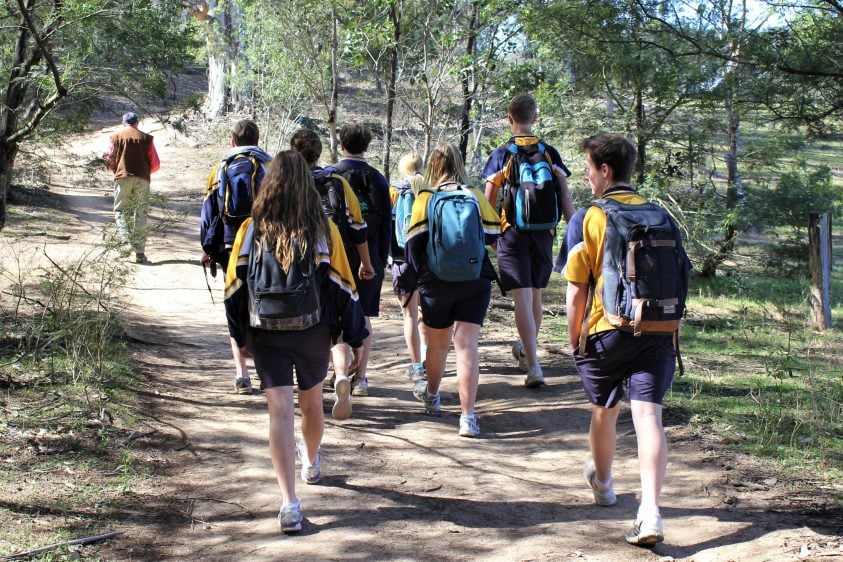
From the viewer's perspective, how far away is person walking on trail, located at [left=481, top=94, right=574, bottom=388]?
658 centimetres

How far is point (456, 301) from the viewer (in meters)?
5.93

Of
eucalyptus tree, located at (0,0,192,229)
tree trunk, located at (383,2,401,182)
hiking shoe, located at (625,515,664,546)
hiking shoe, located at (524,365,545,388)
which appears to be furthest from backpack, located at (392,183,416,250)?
tree trunk, located at (383,2,401,182)

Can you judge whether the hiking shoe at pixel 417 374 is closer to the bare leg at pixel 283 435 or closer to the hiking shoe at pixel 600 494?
the hiking shoe at pixel 600 494

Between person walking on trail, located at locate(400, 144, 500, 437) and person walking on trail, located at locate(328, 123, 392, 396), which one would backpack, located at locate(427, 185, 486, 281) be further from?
person walking on trail, located at locate(328, 123, 392, 396)

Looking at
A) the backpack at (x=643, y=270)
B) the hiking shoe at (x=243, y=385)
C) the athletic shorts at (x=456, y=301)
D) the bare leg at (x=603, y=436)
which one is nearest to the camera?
the backpack at (x=643, y=270)

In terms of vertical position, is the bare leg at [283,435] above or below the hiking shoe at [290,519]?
above

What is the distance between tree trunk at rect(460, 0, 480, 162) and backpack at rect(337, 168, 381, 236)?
589 cm

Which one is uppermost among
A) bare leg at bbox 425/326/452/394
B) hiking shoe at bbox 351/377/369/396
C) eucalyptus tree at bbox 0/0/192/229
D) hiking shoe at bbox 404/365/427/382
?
eucalyptus tree at bbox 0/0/192/229

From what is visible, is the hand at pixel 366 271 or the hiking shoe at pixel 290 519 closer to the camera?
the hiking shoe at pixel 290 519

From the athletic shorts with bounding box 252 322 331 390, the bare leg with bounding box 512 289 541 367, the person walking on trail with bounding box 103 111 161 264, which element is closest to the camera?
the athletic shorts with bounding box 252 322 331 390

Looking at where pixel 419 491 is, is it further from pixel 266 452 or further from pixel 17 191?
pixel 17 191

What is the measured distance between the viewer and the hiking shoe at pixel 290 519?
448 centimetres

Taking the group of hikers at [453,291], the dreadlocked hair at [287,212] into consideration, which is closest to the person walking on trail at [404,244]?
the group of hikers at [453,291]

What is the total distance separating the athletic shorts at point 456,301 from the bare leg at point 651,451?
177 cm
